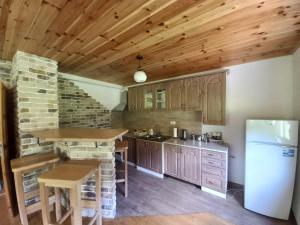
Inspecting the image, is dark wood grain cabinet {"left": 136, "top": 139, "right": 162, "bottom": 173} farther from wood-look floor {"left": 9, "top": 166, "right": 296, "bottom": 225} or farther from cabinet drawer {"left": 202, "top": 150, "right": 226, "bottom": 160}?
cabinet drawer {"left": 202, "top": 150, "right": 226, "bottom": 160}

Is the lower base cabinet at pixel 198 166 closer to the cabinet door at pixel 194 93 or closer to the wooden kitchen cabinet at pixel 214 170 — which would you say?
the wooden kitchen cabinet at pixel 214 170

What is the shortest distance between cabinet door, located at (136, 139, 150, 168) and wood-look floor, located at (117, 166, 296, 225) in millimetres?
583

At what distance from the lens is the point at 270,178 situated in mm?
2113

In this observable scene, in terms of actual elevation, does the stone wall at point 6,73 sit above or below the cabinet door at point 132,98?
above

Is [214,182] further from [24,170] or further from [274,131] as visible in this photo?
[24,170]

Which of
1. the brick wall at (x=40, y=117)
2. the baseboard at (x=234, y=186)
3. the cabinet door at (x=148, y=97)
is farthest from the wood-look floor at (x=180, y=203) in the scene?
the cabinet door at (x=148, y=97)

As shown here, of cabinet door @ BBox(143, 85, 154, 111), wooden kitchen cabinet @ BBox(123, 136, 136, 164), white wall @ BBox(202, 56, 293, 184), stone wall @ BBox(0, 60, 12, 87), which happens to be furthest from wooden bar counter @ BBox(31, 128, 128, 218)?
white wall @ BBox(202, 56, 293, 184)

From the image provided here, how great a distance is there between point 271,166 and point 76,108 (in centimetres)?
395

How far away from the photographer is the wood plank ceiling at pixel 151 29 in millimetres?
1274

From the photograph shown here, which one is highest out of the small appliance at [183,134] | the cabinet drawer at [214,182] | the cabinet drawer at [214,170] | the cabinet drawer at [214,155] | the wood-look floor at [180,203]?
the small appliance at [183,134]

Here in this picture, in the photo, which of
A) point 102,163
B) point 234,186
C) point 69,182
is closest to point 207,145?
point 234,186

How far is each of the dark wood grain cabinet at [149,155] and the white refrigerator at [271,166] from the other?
168cm

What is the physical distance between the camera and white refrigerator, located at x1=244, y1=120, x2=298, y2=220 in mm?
2010

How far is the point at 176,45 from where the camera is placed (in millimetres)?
2027
